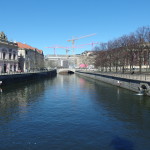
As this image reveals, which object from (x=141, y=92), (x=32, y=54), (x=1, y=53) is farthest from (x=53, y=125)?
(x=32, y=54)

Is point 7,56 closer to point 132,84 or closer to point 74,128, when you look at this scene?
point 132,84

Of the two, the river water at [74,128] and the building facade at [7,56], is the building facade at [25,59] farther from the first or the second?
the river water at [74,128]

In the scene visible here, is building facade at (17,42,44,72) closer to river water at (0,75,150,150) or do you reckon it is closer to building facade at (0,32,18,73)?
building facade at (0,32,18,73)

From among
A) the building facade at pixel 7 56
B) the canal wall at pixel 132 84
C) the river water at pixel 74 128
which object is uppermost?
the building facade at pixel 7 56

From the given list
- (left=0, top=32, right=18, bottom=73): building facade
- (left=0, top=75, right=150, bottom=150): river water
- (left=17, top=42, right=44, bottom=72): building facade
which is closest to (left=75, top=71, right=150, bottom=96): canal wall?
(left=0, top=75, right=150, bottom=150): river water

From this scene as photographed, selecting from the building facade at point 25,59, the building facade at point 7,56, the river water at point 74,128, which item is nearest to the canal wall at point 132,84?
the river water at point 74,128

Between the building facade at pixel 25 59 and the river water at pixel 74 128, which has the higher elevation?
the building facade at pixel 25 59

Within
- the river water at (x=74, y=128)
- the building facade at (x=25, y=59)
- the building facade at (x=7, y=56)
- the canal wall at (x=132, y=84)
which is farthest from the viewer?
the building facade at (x=25, y=59)

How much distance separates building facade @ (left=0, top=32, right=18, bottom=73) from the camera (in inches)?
3440

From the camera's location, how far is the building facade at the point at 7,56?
287 ft

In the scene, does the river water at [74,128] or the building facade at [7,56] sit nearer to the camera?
the river water at [74,128]

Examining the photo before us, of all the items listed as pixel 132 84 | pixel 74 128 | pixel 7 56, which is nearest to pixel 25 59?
pixel 7 56

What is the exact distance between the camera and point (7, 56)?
92000 mm

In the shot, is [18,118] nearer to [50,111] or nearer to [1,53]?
[50,111]
